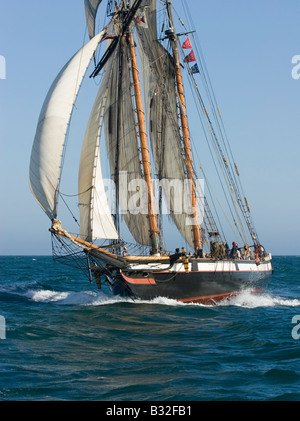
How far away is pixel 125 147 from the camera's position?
98.2 ft

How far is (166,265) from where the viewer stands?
87.2 feet

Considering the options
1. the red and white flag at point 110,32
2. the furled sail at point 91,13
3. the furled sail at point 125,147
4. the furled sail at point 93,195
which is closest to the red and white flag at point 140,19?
the red and white flag at point 110,32

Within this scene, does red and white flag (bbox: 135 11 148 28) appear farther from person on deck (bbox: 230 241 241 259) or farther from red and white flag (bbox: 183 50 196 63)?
person on deck (bbox: 230 241 241 259)

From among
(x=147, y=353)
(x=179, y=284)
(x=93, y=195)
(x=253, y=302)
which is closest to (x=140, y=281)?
(x=179, y=284)

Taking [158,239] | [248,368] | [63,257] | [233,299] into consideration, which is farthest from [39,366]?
[233,299]

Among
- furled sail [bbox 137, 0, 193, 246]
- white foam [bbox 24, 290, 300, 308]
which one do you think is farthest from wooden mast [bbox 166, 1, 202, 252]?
white foam [bbox 24, 290, 300, 308]

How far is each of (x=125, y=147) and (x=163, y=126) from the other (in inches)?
290

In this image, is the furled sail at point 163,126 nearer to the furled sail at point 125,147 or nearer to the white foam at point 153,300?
the furled sail at point 125,147

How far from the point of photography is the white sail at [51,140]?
22422 millimetres

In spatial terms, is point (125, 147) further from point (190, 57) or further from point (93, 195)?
point (190, 57)

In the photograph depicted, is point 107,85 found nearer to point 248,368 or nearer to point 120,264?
point 120,264

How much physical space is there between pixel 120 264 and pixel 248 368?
13008mm

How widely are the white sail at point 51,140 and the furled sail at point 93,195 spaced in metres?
2.30
